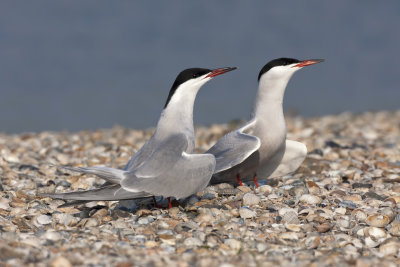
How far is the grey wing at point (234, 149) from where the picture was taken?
18.7 ft

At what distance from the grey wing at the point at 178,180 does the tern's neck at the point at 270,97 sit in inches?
61.5

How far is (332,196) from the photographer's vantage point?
19.0 ft

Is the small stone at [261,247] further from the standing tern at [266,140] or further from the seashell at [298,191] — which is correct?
the standing tern at [266,140]

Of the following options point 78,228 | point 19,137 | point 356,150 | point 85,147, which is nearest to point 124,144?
point 85,147

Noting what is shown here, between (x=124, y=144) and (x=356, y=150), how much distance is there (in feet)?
11.3

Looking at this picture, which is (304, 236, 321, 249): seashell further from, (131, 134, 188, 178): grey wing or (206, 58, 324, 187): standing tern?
(206, 58, 324, 187): standing tern

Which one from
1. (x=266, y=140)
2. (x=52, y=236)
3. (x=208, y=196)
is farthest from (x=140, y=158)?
(x=266, y=140)

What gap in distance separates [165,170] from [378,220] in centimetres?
176

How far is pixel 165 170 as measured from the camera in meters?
4.95

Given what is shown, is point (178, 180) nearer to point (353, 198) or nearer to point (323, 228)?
point (323, 228)

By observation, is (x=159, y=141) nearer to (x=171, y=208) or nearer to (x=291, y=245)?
(x=171, y=208)

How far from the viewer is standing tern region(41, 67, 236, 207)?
4809 mm

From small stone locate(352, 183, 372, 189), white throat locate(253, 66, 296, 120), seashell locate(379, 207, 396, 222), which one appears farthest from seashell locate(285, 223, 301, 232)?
white throat locate(253, 66, 296, 120)

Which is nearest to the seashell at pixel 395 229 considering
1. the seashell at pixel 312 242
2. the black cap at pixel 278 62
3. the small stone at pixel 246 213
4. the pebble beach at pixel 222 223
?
the pebble beach at pixel 222 223
